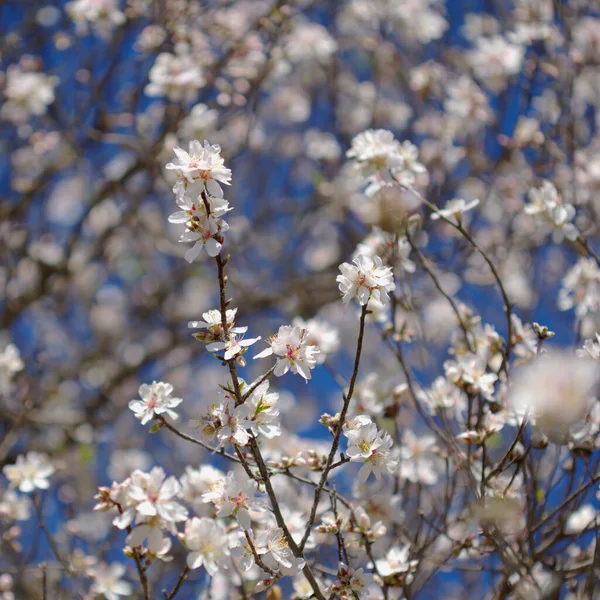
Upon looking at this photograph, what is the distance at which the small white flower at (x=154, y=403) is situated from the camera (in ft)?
6.67

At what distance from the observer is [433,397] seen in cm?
268

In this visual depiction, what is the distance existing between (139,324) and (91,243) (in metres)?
0.97

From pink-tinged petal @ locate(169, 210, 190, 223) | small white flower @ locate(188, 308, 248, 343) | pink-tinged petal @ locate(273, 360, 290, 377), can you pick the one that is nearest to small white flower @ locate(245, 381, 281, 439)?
pink-tinged petal @ locate(273, 360, 290, 377)

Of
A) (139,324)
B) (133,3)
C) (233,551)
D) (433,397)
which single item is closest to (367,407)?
(433,397)

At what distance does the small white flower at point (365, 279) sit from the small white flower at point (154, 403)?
1.84 ft

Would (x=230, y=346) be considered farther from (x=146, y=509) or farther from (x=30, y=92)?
(x=30, y=92)

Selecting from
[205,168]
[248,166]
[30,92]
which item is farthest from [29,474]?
[248,166]

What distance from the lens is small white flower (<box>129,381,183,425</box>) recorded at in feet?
6.67

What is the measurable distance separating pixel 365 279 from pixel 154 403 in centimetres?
68

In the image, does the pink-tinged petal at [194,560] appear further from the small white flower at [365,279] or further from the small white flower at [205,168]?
the small white flower at [205,168]

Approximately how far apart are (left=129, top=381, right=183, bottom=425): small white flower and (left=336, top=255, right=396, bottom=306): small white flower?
56 cm

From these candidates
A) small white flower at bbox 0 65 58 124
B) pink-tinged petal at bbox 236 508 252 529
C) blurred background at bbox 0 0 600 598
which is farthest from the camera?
small white flower at bbox 0 65 58 124

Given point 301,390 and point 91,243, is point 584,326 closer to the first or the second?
point 91,243

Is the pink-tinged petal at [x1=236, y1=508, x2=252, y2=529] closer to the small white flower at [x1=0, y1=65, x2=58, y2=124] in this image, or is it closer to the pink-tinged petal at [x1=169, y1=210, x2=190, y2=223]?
the pink-tinged petal at [x1=169, y1=210, x2=190, y2=223]
